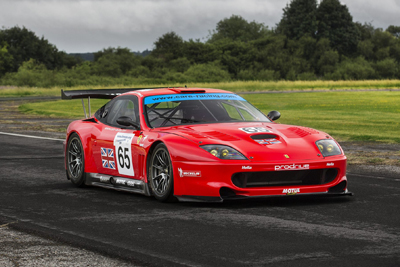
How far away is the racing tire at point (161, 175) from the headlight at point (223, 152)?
51 centimetres

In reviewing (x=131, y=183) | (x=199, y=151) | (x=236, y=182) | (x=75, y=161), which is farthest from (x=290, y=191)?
(x=75, y=161)

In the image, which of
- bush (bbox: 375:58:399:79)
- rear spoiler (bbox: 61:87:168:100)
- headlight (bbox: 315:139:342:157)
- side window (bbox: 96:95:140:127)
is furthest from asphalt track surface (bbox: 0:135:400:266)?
bush (bbox: 375:58:399:79)

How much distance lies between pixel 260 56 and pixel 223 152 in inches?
3581

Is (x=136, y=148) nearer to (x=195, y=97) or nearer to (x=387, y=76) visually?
(x=195, y=97)

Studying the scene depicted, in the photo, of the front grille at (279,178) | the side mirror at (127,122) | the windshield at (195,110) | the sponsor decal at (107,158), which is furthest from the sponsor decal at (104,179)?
the front grille at (279,178)

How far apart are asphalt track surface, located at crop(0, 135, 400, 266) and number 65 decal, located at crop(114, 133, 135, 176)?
0.32m

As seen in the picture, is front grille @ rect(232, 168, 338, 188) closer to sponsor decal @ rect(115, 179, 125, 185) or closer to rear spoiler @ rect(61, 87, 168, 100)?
sponsor decal @ rect(115, 179, 125, 185)

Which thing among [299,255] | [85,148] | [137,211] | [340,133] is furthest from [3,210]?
[340,133]

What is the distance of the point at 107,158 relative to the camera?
8.53 meters

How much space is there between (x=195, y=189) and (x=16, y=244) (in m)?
2.15

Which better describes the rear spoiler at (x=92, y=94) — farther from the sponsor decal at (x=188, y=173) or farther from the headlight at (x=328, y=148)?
the headlight at (x=328, y=148)

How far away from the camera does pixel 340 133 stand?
17.3 m

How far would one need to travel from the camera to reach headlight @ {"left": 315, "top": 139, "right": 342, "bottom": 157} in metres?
7.40

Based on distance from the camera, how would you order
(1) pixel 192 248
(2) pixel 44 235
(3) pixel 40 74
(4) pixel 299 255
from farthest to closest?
1. (3) pixel 40 74
2. (2) pixel 44 235
3. (1) pixel 192 248
4. (4) pixel 299 255
